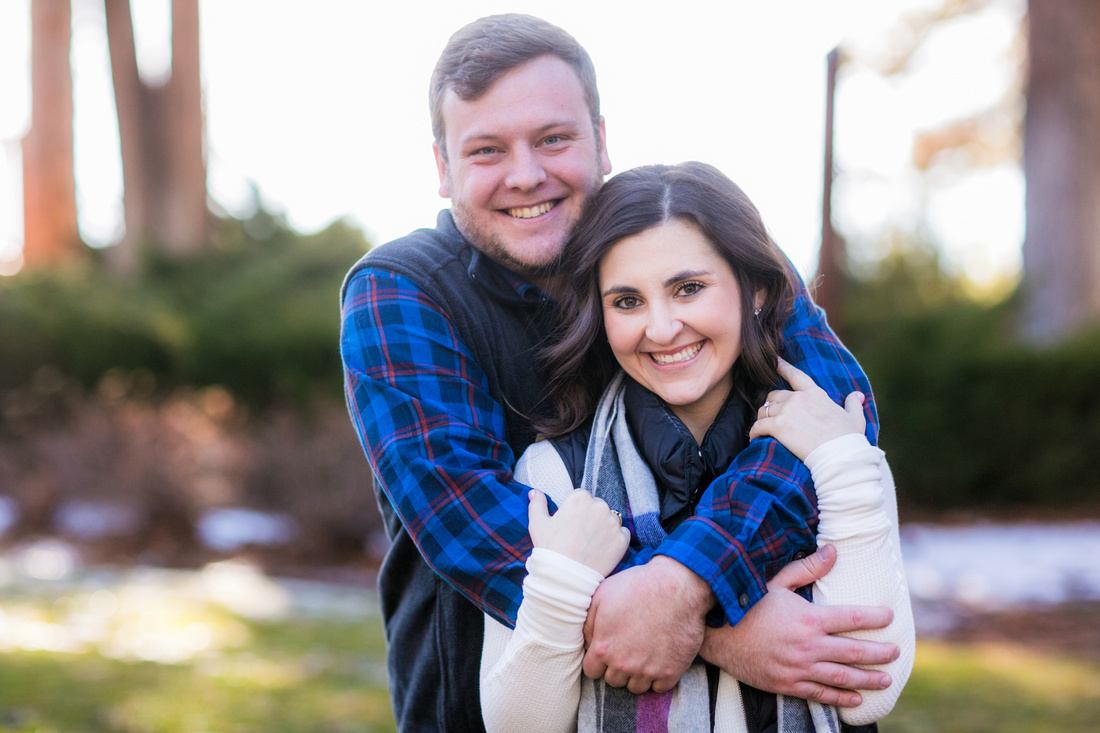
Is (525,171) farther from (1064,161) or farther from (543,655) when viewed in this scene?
(1064,161)

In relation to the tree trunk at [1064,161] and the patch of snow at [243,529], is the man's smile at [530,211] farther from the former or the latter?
the tree trunk at [1064,161]

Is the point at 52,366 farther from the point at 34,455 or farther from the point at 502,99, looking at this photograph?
the point at 502,99

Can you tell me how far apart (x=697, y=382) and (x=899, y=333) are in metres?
8.68


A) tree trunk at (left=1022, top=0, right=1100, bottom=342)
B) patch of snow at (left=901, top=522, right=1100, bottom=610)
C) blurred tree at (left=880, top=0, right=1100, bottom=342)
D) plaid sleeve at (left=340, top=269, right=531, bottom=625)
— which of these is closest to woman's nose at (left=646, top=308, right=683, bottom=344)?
plaid sleeve at (left=340, top=269, right=531, bottom=625)

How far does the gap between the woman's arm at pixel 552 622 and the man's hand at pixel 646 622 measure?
0.03m

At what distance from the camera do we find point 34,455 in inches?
391

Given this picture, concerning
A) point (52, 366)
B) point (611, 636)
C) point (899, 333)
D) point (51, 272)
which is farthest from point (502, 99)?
point (51, 272)

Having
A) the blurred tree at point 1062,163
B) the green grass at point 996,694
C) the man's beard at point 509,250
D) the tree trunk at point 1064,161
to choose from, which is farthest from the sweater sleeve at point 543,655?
the tree trunk at point 1064,161

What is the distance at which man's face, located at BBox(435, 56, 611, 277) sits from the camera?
8.19 ft

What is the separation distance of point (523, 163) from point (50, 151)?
15.1 meters

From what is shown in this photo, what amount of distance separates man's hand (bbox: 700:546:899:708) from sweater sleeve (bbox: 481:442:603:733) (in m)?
0.30

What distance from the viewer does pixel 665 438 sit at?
231 cm

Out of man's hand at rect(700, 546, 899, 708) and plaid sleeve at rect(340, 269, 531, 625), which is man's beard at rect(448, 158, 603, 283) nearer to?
plaid sleeve at rect(340, 269, 531, 625)

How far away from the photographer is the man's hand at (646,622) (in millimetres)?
1997
